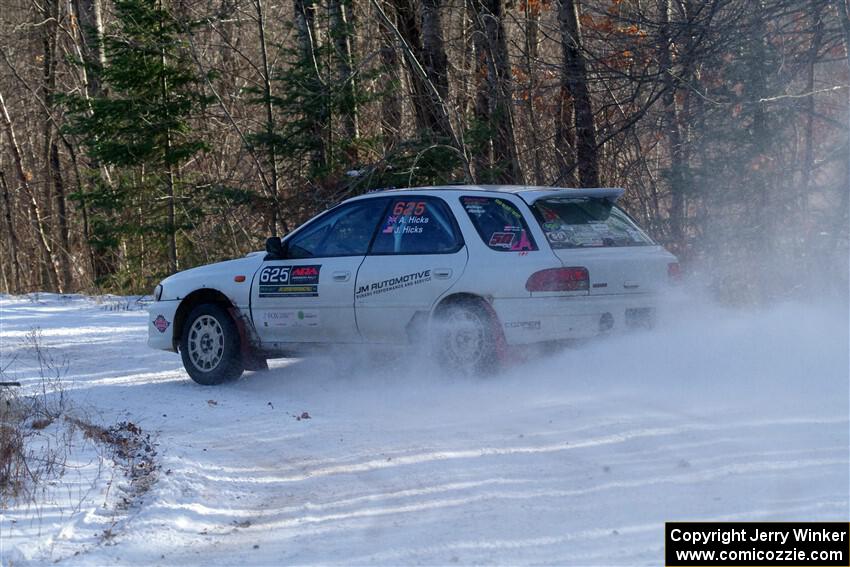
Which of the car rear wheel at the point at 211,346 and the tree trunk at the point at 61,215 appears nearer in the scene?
the car rear wheel at the point at 211,346

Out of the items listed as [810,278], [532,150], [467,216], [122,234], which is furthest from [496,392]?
[122,234]

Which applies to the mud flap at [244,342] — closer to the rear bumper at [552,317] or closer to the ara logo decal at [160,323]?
the ara logo decal at [160,323]

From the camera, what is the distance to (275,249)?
9523 mm

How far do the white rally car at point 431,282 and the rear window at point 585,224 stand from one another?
0.01m

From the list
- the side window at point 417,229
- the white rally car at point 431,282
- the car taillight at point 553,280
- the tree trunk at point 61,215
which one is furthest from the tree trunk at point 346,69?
the tree trunk at point 61,215

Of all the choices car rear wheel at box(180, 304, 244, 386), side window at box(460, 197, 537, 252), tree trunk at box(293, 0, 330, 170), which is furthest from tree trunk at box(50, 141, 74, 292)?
side window at box(460, 197, 537, 252)

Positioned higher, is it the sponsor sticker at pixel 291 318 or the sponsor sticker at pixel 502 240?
the sponsor sticker at pixel 502 240

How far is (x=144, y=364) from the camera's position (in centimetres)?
1103

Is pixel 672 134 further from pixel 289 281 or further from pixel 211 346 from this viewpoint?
pixel 211 346

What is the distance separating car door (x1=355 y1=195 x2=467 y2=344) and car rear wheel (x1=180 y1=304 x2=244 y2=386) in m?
1.29

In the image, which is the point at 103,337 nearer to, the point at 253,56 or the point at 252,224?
the point at 252,224

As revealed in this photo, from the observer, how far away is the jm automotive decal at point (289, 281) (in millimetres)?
9336

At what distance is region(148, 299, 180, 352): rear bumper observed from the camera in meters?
9.82

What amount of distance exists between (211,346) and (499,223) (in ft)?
9.66
